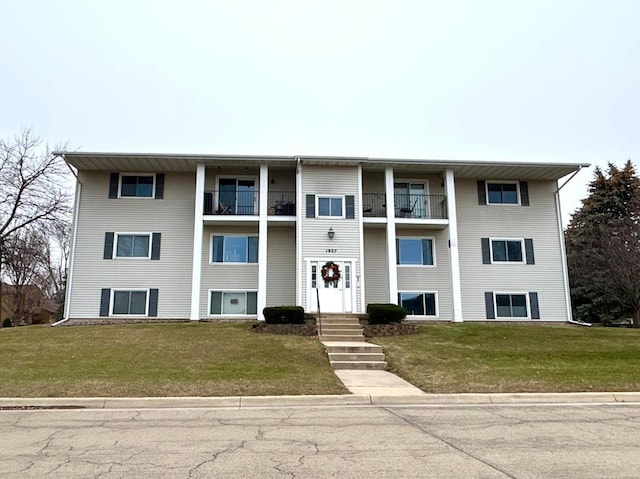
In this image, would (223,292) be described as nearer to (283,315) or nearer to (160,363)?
(283,315)

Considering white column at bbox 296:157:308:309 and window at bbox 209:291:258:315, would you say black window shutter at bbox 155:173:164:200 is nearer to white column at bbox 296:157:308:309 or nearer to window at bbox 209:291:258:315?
window at bbox 209:291:258:315

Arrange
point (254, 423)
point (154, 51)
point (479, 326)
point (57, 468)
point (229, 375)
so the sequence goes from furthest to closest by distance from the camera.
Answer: point (479, 326) < point (154, 51) < point (229, 375) < point (254, 423) < point (57, 468)

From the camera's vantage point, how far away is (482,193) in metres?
22.5

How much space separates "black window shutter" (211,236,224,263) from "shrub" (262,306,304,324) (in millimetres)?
4463

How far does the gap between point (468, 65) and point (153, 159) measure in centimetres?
1240

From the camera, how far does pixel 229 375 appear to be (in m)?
10.4

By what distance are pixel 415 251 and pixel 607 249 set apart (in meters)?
12.4

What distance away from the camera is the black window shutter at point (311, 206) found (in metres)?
20.7

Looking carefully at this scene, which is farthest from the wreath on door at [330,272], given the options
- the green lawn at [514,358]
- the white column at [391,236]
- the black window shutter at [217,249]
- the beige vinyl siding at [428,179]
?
the beige vinyl siding at [428,179]

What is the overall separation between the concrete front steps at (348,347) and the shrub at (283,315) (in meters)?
0.93

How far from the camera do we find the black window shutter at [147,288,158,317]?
67.2 feet

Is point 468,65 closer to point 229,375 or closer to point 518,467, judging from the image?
point 229,375

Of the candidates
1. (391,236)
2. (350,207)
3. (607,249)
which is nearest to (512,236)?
(391,236)

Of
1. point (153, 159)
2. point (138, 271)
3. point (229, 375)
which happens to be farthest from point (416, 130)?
point (229, 375)
